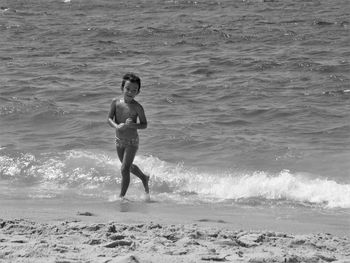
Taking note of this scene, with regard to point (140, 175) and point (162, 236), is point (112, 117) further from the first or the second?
point (162, 236)

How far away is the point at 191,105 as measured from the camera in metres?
14.3

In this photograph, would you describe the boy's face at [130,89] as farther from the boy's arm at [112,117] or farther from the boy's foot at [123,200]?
the boy's foot at [123,200]

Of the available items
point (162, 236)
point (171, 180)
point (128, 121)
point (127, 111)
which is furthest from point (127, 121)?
point (162, 236)

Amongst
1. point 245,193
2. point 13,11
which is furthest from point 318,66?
point 13,11

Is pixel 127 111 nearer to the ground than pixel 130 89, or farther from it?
nearer to the ground

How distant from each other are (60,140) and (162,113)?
2235mm

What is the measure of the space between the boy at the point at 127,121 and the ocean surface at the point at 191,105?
16.9 inches

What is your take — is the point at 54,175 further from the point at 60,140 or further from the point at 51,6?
the point at 51,6

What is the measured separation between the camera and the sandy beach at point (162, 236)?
5551 mm

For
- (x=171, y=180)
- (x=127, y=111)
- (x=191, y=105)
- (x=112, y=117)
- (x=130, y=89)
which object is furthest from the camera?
(x=191, y=105)

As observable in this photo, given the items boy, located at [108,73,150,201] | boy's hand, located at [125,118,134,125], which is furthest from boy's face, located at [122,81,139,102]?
boy's hand, located at [125,118,134,125]

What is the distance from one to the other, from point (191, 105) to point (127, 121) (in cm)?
567

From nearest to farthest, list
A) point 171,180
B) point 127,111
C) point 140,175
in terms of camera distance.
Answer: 1. point 127,111
2. point 140,175
3. point 171,180

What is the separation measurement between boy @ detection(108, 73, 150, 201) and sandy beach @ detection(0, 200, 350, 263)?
78 cm
